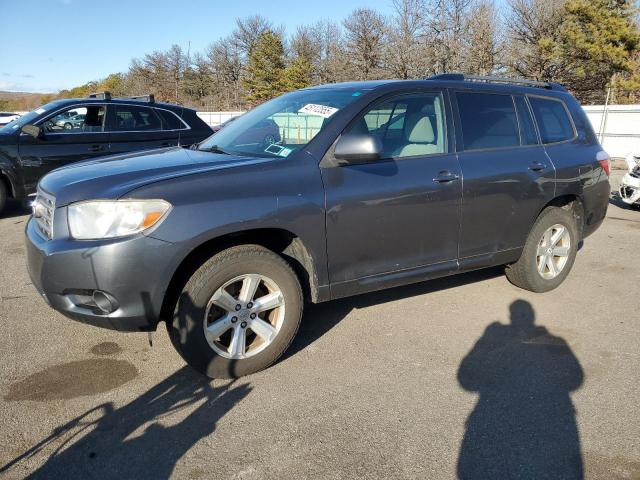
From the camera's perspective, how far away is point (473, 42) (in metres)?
36.1

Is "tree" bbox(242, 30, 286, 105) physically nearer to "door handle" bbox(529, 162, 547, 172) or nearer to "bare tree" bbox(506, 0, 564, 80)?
"bare tree" bbox(506, 0, 564, 80)

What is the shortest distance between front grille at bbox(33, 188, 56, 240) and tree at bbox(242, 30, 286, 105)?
149 feet

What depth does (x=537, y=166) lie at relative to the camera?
4.33 meters

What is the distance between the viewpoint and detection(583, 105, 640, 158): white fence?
18391mm

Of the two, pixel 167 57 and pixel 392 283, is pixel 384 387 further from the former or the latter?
pixel 167 57

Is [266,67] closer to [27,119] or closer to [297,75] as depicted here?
[297,75]

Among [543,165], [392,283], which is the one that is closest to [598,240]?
[543,165]

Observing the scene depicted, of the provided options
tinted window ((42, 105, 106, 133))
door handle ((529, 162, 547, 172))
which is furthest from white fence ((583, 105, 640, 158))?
tinted window ((42, 105, 106, 133))

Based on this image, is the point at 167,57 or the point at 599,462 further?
the point at 167,57

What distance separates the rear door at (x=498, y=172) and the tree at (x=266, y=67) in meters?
44.4

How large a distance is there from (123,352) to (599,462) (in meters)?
2.92

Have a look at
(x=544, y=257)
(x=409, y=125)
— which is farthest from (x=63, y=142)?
(x=544, y=257)

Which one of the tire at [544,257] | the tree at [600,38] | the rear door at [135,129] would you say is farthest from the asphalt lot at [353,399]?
the tree at [600,38]

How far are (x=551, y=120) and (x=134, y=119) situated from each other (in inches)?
235
